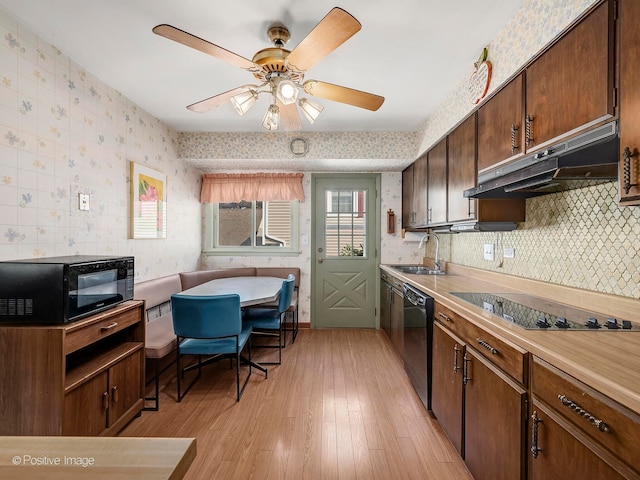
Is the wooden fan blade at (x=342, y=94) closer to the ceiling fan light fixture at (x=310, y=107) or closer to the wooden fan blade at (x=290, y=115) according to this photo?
the ceiling fan light fixture at (x=310, y=107)

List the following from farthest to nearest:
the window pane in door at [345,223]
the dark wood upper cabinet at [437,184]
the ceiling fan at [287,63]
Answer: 1. the window pane in door at [345,223]
2. the dark wood upper cabinet at [437,184]
3. the ceiling fan at [287,63]

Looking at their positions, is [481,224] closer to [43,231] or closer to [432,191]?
[432,191]

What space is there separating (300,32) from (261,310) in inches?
103

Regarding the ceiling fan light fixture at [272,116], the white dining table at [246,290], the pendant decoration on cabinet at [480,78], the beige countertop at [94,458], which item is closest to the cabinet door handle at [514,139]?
the pendant decoration on cabinet at [480,78]

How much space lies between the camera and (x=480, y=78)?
6.73 feet

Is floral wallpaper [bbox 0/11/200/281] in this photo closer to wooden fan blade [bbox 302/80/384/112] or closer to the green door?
wooden fan blade [bbox 302/80/384/112]

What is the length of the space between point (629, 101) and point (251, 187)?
3.72m

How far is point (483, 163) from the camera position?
2012mm

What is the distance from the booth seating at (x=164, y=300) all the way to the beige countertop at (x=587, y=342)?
2092 mm

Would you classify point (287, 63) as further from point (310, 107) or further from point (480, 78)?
point (480, 78)

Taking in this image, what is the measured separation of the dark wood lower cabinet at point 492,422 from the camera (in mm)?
1154

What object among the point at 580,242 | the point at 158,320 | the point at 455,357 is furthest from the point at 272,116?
the point at 158,320

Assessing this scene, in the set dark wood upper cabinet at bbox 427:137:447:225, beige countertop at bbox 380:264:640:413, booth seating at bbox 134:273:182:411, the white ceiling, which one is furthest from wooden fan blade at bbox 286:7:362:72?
booth seating at bbox 134:273:182:411

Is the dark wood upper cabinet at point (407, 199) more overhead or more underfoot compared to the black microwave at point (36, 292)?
more overhead
